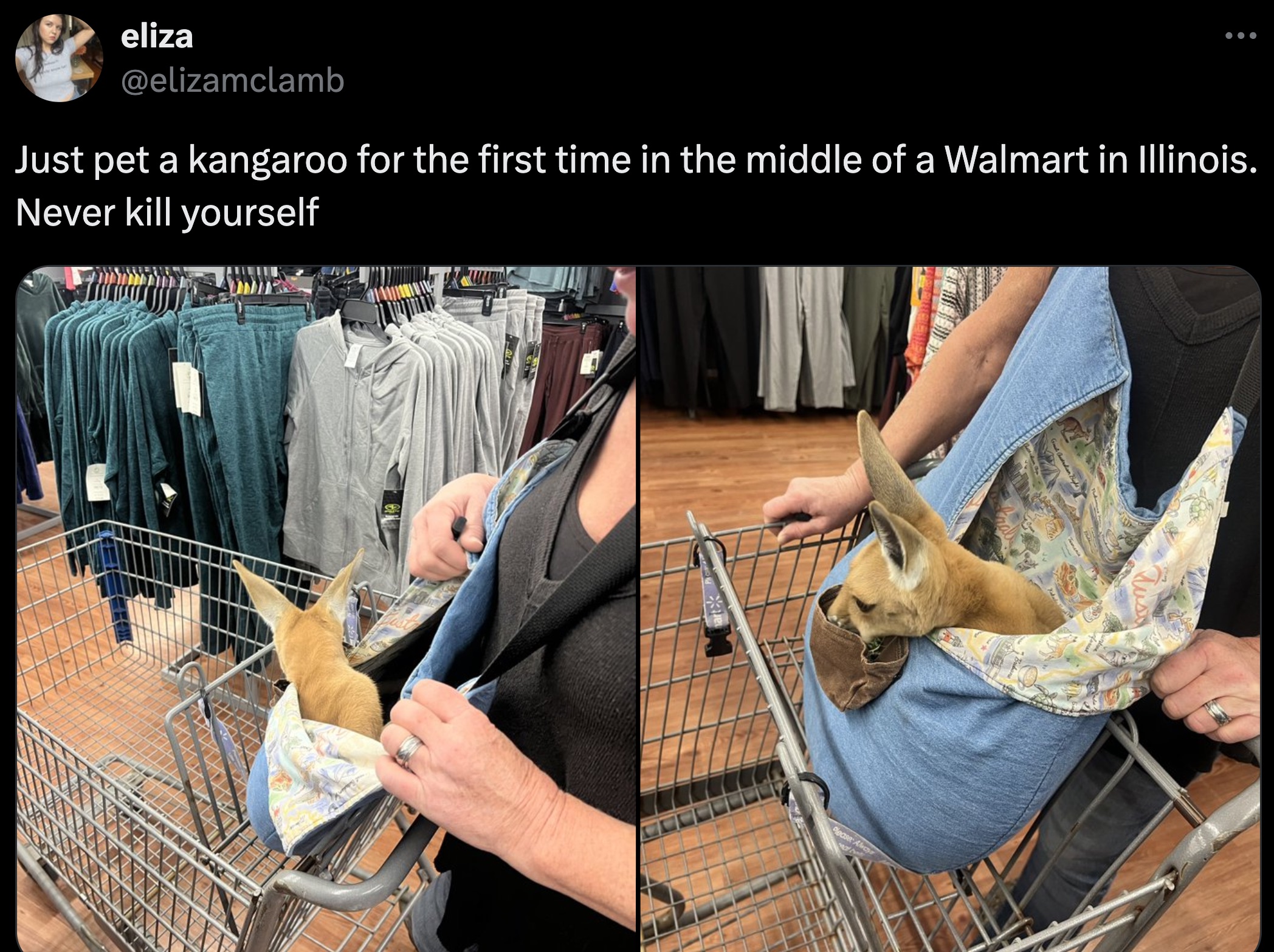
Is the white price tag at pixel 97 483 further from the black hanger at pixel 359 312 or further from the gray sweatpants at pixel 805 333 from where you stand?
the gray sweatpants at pixel 805 333

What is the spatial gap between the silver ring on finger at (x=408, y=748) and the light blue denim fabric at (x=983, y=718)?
331 millimetres

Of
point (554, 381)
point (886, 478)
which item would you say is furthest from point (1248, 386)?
point (554, 381)

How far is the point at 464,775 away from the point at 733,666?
34 centimetres

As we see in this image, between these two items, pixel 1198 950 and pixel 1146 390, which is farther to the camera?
pixel 1198 950

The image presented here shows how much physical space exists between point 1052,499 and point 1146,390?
10 centimetres

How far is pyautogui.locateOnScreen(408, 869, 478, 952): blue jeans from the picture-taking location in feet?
2.31

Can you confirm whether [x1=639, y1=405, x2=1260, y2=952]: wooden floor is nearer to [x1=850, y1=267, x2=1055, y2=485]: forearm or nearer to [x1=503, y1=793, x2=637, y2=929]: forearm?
[x1=850, y1=267, x2=1055, y2=485]: forearm

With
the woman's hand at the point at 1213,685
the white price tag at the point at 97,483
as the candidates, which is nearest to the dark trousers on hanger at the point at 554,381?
the white price tag at the point at 97,483
